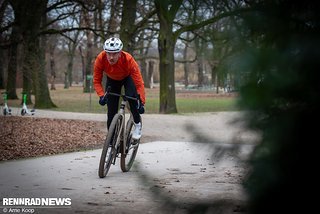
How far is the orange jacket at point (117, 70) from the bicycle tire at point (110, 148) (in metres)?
0.43

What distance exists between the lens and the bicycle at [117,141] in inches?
258

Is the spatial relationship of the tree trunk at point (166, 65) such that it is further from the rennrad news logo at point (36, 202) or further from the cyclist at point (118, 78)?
the rennrad news logo at point (36, 202)

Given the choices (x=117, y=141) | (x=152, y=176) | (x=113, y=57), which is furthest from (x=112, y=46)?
(x=152, y=176)

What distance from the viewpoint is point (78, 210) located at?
4.61 m

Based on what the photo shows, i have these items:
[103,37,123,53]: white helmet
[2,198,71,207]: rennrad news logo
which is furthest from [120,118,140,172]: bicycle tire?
[2,198,71,207]: rennrad news logo

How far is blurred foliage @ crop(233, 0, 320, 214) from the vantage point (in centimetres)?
176

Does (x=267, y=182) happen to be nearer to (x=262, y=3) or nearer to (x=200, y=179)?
(x=262, y=3)

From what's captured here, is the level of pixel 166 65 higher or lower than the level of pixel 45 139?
higher

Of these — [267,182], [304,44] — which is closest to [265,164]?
[267,182]

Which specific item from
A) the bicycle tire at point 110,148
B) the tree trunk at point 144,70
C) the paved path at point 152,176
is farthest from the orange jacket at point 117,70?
the tree trunk at point 144,70

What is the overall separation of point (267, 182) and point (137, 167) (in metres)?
0.80

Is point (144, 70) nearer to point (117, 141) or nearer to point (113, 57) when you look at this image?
point (117, 141)

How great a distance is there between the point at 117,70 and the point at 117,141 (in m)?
0.93

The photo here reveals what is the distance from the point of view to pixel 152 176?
7.75 feet
